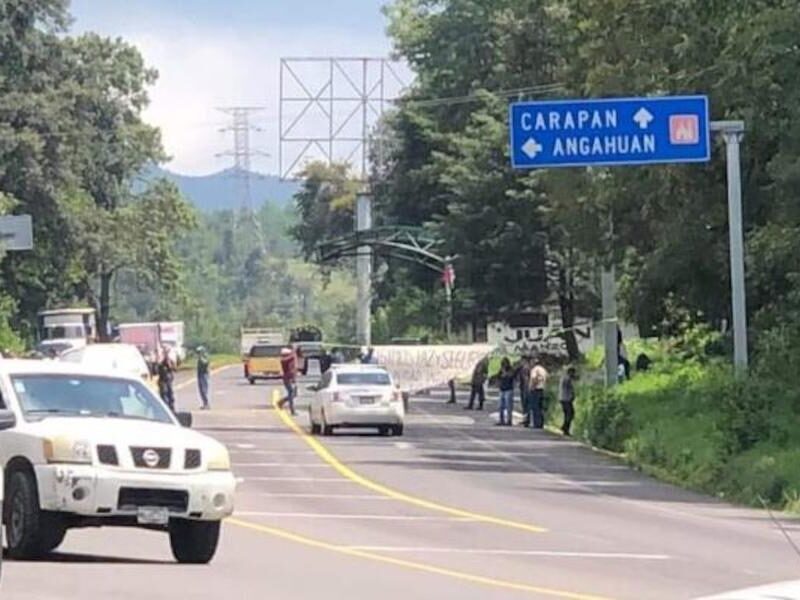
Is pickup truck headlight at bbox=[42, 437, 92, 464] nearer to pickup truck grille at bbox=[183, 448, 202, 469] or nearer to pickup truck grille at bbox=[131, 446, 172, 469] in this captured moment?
pickup truck grille at bbox=[131, 446, 172, 469]

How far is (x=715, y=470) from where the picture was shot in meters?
33.9

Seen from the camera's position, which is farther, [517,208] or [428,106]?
[428,106]

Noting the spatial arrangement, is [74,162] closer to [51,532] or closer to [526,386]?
[526,386]

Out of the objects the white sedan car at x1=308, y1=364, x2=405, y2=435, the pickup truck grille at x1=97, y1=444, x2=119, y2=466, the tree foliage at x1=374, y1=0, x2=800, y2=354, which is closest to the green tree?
the tree foliage at x1=374, y1=0, x2=800, y2=354

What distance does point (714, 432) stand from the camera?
36.5 m

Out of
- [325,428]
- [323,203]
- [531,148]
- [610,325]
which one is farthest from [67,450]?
[323,203]

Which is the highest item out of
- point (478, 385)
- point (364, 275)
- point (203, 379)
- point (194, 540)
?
point (364, 275)

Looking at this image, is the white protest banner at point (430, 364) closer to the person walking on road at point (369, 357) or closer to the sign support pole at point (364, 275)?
the person walking on road at point (369, 357)

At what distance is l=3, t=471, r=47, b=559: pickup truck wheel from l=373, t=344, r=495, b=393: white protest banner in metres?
59.0

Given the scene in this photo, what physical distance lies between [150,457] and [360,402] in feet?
87.7

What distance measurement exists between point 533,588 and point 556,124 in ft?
64.2

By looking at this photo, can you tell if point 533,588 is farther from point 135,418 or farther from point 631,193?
point 631,193

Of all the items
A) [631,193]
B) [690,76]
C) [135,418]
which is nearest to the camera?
[135,418]

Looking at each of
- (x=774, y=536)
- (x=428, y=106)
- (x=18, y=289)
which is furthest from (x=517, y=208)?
(x=774, y=536)
